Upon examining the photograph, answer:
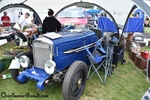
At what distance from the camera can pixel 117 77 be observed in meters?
4.14

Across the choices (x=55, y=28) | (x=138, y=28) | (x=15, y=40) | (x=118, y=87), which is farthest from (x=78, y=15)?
(x=118, y=87)

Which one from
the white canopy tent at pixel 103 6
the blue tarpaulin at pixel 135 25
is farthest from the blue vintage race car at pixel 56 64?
→ the blue tarpaulin at pixel 135 25

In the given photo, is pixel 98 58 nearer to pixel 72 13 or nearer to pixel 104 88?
pixel 104 88

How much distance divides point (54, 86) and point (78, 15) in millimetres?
6439

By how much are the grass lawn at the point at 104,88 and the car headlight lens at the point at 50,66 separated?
0.66 metres

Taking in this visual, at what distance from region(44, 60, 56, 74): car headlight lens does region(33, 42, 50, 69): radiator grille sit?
196 millimetres

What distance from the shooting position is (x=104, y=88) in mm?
3557

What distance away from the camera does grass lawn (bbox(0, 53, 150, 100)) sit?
325 cm

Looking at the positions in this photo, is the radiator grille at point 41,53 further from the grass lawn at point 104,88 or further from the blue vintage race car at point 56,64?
the grass lawn at point 104,88

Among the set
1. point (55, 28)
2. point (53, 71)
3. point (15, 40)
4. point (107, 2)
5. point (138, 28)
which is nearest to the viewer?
point (53, 71)

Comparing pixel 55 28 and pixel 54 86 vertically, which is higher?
pixel 55 28

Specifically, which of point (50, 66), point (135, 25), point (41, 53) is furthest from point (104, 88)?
point (135, 25)

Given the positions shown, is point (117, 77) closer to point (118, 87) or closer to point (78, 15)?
point (118, 87)

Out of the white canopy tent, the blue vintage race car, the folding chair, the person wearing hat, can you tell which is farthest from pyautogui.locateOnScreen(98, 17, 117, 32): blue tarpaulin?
the blue vintage race car
